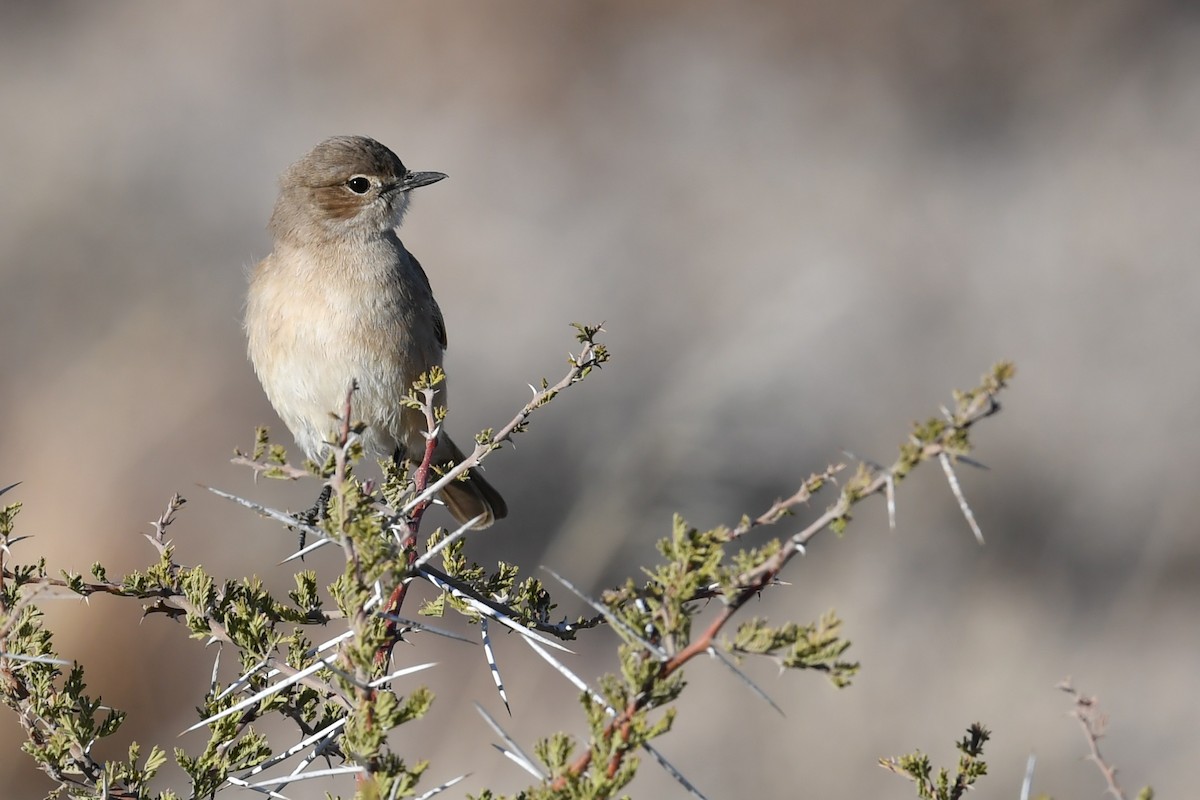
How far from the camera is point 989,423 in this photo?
29.2 feet

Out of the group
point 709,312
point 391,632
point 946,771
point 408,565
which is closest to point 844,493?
point 946,771

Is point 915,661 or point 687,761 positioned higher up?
point 915,661

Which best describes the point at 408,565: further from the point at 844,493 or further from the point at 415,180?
the point at 415,180

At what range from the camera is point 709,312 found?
10.4 metres

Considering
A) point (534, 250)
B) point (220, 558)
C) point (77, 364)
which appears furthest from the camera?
point (534, 250)

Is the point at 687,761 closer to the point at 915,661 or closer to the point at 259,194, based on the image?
the point at 915,661

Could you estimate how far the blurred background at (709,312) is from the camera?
23.7ft

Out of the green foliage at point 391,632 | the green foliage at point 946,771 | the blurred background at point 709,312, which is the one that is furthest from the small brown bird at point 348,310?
the green foliage at point 946,771

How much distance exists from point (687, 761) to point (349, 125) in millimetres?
8522

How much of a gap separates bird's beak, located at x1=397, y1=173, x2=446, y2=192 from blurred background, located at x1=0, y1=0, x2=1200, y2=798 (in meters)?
1.20

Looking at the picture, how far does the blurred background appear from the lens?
7.21 meters

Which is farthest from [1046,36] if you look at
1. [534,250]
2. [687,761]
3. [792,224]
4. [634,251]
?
[687,761]

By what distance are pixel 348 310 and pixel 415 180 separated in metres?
0.74

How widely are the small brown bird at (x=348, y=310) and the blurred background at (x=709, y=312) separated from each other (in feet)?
3.48
